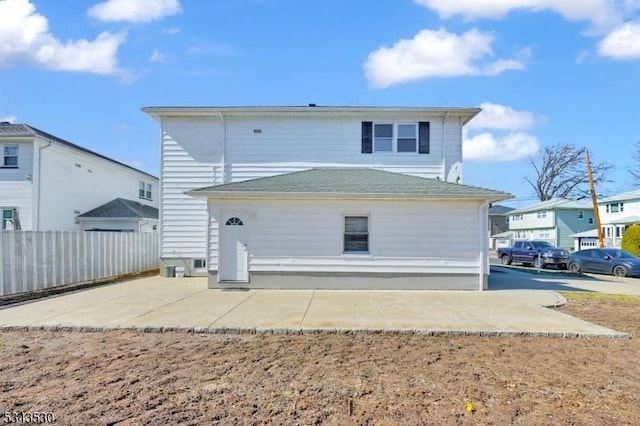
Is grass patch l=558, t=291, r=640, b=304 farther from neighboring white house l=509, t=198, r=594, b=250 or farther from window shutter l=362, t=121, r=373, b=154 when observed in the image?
neighboring white house l=509, t=198, r=594, b=250

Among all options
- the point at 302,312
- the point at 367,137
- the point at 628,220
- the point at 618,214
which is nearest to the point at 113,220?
the point at 367,137

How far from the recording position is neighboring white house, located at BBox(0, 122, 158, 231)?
20.2 metres

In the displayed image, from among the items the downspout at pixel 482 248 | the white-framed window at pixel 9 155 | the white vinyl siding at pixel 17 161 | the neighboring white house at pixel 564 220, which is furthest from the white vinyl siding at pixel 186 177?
the neighboring white house at pixel 564 220

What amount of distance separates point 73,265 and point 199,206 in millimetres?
4485

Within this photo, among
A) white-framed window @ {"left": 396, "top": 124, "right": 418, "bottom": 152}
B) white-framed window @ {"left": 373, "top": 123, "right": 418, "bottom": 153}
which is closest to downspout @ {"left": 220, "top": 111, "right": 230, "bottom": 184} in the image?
white-framed window @ {"left": 373, "top": 123, "right": 418, "bottom": 153}

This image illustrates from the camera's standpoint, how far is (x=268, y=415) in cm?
403

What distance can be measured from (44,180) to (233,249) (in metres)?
14.5

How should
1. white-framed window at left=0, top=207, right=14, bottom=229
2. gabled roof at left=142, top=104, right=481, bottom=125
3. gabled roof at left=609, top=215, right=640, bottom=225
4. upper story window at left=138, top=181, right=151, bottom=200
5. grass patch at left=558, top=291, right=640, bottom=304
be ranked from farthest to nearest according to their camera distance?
gabled roof at left=609, top=215, right=640, bottom=225 < upper story window at left=138, top=181, right=151, bottom=200 < white-framed window at left=0, top=207, right=14, bottom=229 < gabled roof at left=142, top=104, right=481, bottom=125 < grass patch at left=558, top=291, right=640, bottom=304

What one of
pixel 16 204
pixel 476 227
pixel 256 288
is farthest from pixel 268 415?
pixel 16 204

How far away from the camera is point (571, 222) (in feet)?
145

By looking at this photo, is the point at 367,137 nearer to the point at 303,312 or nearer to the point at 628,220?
the point at 303,312

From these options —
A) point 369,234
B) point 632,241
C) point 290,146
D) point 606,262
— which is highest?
point 290,146

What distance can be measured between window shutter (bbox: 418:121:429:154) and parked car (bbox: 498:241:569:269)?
1118 cm

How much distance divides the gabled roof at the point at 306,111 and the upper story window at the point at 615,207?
31.9m
